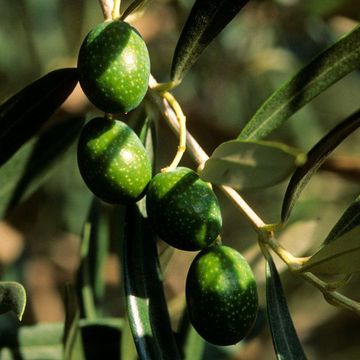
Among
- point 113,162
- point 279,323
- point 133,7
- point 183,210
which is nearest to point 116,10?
point 133,7

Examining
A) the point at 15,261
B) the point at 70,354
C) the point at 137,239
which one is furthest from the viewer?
the point at 15,261

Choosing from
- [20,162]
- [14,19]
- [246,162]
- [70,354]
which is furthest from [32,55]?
[246,162]

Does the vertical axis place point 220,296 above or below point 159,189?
below

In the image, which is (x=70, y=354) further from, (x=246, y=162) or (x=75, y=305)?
(x=246, y=162)

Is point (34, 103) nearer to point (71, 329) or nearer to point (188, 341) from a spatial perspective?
point (71, 329)

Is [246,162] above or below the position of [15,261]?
above

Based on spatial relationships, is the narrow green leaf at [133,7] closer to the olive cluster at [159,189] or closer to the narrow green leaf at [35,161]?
the olive cluster at [159,189]
